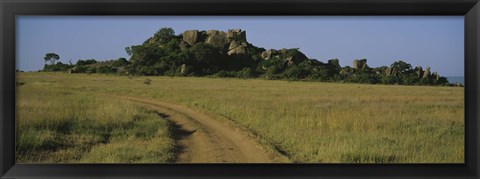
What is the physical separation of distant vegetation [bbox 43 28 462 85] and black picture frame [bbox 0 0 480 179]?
2.43 ft

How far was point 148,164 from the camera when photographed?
15.1ft

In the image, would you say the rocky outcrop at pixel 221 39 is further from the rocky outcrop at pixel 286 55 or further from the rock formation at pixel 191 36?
the rocky outcrop at pixel 286 55

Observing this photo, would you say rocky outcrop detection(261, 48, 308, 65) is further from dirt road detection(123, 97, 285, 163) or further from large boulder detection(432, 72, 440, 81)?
large boulder detection(432, 72, 440, 81)

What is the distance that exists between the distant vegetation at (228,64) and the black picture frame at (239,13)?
0.74m

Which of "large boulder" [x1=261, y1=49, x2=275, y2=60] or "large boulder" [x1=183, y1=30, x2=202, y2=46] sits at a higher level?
"large boulder" [x1=183, y1=30, x2=202, y2=46]

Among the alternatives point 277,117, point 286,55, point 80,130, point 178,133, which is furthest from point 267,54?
point 80,130

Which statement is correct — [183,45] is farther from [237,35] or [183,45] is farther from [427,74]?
[427,74]

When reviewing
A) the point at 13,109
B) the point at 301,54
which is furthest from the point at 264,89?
the point at 13,109

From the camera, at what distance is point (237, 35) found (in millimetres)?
5305

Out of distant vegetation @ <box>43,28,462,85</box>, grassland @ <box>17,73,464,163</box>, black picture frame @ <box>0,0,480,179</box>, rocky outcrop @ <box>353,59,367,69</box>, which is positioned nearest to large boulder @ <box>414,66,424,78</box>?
distant vegetation @ <box>43,28,462,85</box>

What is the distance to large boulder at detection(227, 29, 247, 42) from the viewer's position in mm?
5176

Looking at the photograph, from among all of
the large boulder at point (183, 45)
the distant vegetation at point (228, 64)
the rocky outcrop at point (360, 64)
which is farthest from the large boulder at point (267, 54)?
the rocky outcrop at point (360, 64)

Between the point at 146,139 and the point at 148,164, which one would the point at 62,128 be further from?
the point at 148,164

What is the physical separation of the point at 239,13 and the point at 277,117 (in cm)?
211
